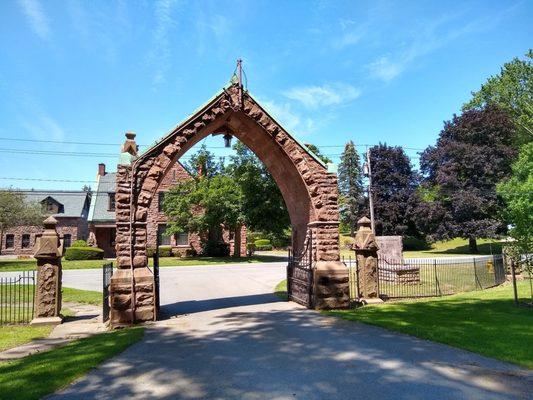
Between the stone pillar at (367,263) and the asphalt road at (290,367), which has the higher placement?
the stone pillar at (367,263)

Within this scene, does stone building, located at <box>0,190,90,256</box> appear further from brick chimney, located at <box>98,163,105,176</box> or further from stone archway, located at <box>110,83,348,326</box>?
stone archway, located at <box>110,83,348,326</box>

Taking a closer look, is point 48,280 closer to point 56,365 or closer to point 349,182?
point 56,365

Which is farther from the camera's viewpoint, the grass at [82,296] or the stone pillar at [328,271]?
the grass at [82,296]

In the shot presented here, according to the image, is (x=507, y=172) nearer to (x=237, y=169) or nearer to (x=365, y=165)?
(x=365, y=165)

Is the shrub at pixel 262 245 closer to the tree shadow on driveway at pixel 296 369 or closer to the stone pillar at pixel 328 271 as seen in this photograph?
the stone pillar at pixel 328 271

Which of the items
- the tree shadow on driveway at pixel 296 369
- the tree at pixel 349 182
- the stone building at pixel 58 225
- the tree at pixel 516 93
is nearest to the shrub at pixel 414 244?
the tree at pixel 349 182

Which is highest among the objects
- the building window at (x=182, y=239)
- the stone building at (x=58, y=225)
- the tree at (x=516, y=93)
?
the tree at (x=516, y=93)

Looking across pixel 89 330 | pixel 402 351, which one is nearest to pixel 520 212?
pixel 402 351

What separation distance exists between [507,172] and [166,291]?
39.7 meters

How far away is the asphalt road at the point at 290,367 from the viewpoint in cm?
534

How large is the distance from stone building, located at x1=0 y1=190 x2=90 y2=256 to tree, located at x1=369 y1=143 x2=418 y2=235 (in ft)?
119

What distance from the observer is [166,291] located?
17578 mm

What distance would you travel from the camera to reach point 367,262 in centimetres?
1322

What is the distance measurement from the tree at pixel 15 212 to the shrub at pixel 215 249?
52.1ft
